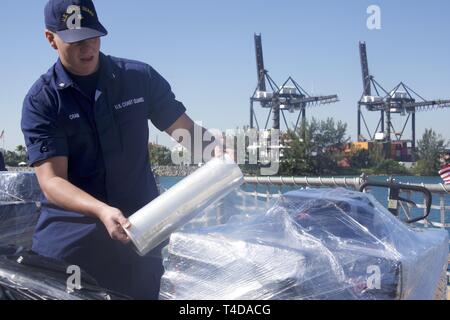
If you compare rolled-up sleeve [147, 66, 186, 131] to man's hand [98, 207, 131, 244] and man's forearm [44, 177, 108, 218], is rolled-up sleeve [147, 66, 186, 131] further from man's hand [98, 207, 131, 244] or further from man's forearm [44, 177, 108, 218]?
man's hand [98, 207, 131, 244]

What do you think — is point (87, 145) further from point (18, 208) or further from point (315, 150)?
point (315, 150)

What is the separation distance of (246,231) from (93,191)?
0.55m

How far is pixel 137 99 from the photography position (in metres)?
1.93

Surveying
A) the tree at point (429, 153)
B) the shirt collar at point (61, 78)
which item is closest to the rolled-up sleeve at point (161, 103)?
the shirt collar at point (61, 78)

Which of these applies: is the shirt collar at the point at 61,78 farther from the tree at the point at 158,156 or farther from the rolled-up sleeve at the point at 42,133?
the tree at the point at 158,156

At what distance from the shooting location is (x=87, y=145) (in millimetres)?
1821

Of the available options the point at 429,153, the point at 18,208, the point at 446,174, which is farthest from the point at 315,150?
the point at 18,208

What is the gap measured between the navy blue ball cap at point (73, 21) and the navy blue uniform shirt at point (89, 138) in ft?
A: 0.55

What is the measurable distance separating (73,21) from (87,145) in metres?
0.41

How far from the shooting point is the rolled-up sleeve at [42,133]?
5.75 ft

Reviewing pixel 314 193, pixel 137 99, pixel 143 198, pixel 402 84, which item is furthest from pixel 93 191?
pixel 402 84

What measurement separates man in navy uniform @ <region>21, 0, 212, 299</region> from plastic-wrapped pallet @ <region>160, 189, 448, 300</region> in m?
0.22

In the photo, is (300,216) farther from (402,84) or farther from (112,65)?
(402,84)

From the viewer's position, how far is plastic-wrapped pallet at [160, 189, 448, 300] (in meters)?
1.48
